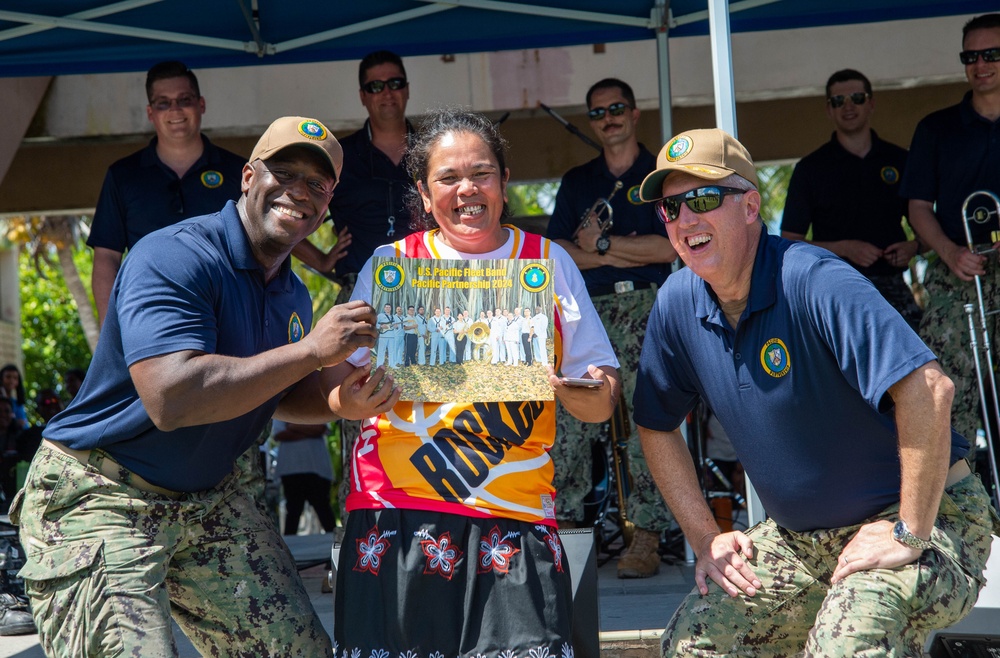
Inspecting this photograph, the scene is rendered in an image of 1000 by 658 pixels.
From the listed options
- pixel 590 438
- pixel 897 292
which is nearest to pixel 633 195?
pixel 590 438

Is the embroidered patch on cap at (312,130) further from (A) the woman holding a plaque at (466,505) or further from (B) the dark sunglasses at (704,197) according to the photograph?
(B) the dark sunglasses at (704,197)

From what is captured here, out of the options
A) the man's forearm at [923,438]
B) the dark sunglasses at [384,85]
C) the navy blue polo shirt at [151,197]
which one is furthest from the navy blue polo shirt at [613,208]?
the man's forearm at [923,438]

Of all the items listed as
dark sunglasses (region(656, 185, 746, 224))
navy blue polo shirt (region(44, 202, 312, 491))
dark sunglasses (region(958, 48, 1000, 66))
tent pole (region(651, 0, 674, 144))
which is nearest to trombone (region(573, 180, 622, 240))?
tent pole (region(651, 0, 674, 144))

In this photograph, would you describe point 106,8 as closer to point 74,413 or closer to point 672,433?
point 74,413

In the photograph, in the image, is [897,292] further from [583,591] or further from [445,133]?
[445,133]

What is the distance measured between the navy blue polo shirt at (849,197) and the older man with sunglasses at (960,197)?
0.44m

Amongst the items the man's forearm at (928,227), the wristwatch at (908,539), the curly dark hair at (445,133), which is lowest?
the wristwatch at (908,539)

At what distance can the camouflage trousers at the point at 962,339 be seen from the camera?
5438mm

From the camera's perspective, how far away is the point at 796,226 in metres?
6.31

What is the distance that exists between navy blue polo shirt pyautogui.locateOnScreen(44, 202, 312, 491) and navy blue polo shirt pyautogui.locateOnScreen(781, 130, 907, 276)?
4.03 m

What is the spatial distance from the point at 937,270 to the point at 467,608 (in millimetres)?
3774

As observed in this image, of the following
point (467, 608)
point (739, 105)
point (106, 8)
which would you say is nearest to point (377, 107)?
point (106, 8)

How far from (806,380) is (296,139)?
66.9 inches

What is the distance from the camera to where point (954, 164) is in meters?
5.62
